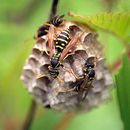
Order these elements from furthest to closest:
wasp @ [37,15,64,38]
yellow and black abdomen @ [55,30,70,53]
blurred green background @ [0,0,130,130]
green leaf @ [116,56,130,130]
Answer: blurred green background @ [0,0,130,130], wasp @ [37,15,64,38], yellow and black abdomen @ [55,30,70,53], green leaf @ [116,56,130,130]

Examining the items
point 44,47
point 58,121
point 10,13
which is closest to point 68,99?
point 44,47

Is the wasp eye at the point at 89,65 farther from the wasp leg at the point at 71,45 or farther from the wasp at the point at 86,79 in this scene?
the wasp leg at the point at 71,45

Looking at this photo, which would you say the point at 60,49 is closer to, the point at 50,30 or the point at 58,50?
the point at 58,50

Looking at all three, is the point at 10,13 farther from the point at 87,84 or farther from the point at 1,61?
the point at 87,84

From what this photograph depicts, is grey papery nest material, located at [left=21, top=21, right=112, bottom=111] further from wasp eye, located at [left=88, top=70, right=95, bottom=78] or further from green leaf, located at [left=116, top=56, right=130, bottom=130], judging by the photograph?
green leaf, located at [left=116, top=56, right=130, bottom=130]

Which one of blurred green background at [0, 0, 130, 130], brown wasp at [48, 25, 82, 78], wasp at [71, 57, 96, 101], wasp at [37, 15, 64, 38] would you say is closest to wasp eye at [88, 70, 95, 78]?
wasp at [71, 57, 96, 101]

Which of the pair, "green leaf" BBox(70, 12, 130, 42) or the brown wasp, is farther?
the brown wasp
